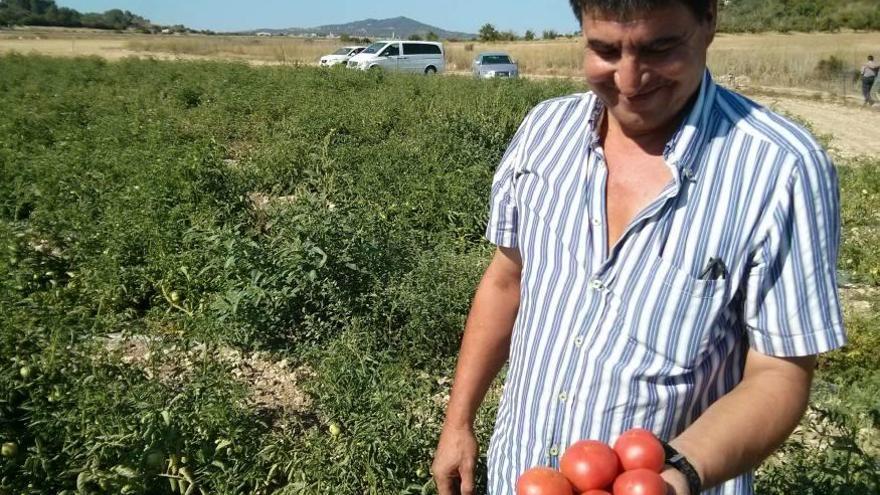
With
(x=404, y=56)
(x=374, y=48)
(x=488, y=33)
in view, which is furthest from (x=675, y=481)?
(x=488, y=33)

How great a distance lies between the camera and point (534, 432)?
5.09 feet

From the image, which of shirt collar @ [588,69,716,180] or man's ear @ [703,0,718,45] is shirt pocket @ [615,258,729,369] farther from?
man's ear @ [703,0,718,45]

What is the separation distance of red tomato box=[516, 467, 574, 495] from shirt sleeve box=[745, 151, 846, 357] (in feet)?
1.49

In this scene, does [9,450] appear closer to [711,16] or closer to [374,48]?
[711,16]

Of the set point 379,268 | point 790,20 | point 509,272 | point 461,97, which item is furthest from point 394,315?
point 790,20

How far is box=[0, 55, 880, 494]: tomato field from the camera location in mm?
2682

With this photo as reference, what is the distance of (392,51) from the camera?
2853 centimetres

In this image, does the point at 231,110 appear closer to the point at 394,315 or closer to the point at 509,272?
the point at 394,315

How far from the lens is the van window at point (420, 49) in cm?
2898

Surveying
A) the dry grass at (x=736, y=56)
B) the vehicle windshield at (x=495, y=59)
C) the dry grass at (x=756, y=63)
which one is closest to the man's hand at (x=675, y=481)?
the dry grass at (x=736, y=56)

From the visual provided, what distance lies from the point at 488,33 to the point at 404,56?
35.7 meters

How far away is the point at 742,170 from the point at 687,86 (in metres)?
0.18

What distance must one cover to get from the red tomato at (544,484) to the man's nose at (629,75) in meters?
0.67

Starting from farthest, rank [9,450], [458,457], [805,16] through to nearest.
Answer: [805,16] < [9,450] < [458,457]
